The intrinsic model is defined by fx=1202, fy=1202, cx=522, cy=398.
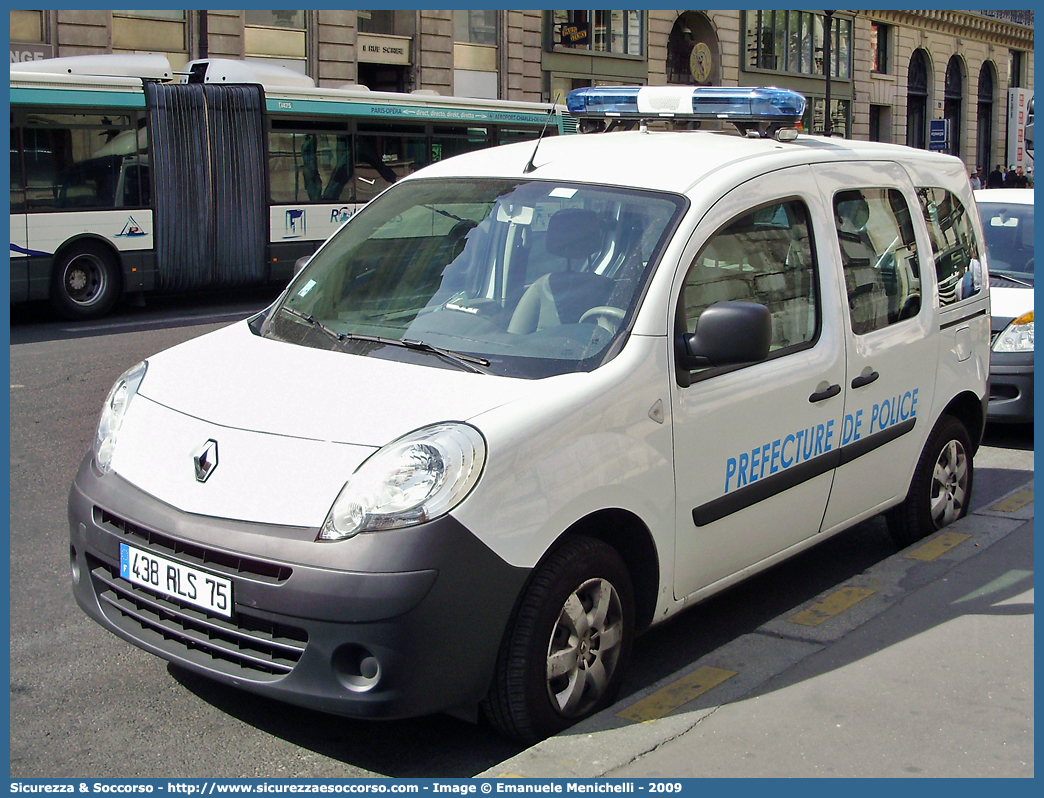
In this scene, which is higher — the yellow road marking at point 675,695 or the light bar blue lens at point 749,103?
the light bar blue lens at point 749,103

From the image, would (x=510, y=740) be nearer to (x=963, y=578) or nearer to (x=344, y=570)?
(x=344, y=570)

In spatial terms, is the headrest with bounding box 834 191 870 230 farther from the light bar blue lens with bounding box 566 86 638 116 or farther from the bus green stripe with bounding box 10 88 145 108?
the bus green stripe with bounding box 10 88 145 108

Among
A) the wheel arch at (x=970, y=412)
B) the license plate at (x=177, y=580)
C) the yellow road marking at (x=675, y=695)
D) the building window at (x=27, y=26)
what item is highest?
the building window at (x=27, y=26)

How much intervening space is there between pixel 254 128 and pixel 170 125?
1.24 metres

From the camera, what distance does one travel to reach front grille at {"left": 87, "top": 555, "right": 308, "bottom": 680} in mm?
3252

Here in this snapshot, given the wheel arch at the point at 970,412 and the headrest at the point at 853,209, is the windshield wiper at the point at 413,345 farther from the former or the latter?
the wheel arch at the point at 970,412

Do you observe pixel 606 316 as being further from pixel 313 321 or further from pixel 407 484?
pixel 313 321

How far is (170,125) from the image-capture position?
15.2m

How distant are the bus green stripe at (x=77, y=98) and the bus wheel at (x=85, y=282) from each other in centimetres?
168

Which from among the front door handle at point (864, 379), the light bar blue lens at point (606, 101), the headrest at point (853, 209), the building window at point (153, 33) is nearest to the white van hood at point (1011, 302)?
the headrest at point (853, 209)

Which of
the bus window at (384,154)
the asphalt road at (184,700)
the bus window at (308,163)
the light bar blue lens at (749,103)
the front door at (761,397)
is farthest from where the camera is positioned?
the bus window at (384,154)

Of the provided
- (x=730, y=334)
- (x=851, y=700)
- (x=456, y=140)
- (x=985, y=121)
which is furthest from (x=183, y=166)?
(x=985, y=121)

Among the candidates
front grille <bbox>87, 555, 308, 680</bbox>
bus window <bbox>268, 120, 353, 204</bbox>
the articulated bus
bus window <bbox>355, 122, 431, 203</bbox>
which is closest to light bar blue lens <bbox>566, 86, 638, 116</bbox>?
front grille <bbox>87, 555, 308, 680</bbox>

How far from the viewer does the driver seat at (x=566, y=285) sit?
3844 millimetres
